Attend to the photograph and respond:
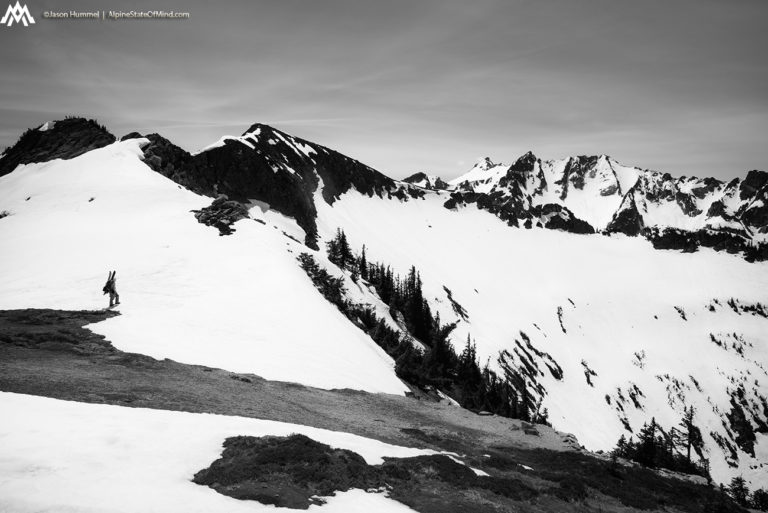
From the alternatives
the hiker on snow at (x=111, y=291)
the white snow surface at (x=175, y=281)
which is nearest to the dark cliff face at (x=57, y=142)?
the white snow surface at (x=175, y=281)

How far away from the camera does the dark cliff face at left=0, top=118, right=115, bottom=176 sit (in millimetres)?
59688

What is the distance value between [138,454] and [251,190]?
78269 millimetres

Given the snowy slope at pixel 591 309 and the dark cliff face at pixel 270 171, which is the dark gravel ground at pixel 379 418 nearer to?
the dark cliff face at pixel 270 171

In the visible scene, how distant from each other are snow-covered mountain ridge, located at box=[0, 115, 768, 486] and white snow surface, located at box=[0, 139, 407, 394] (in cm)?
17

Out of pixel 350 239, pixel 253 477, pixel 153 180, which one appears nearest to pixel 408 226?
pixel 350 239

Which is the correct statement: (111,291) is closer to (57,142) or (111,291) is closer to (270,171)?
(57,142)

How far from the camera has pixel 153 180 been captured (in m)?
51.4

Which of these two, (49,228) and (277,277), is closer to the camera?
(277,277)

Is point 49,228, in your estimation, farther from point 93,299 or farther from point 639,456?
point 639,456

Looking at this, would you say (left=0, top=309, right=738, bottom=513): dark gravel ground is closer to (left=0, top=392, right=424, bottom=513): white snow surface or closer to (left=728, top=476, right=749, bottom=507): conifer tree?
(left=0, top=392, right=424, bottom=513): white snow surface

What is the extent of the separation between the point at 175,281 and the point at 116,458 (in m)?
24.3

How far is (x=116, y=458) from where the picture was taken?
9.60 m

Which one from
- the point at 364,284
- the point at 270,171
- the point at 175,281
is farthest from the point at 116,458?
the point at 270,171

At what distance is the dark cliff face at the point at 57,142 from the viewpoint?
59.7 metres
